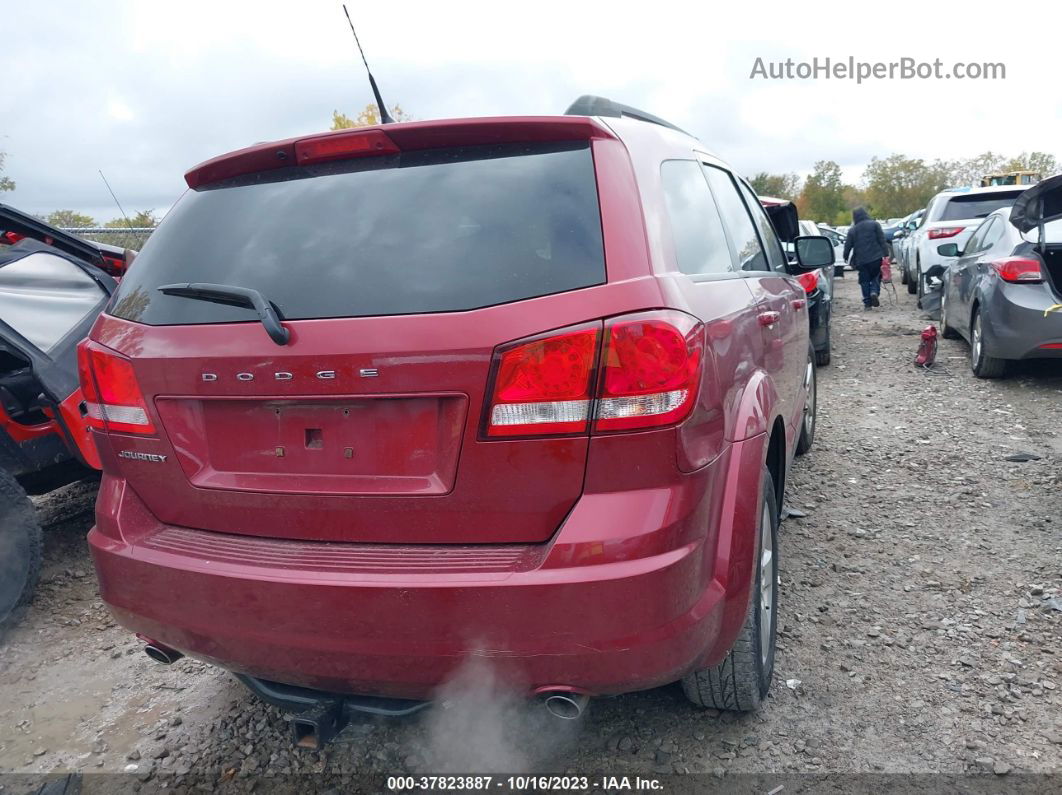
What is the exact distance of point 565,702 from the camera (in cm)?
187

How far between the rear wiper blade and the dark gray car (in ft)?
19.8

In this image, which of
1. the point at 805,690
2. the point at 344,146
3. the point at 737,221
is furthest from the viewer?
the point at 737,221

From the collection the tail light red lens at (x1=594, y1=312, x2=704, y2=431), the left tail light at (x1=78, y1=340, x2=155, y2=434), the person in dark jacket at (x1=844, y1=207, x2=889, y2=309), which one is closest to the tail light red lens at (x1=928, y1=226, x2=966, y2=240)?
the person in dark jacket at (x1=844, y1=207, x2=889, y2=309)

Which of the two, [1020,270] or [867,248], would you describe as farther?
[867,248]

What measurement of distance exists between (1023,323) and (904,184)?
68.5m

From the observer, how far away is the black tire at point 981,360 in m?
6.92

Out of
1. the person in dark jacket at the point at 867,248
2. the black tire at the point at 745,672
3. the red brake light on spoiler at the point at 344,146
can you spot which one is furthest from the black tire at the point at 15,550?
the person in dark jacket at the point at 867,248

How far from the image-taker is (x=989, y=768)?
228cm

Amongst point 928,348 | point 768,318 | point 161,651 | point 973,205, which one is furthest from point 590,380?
point 973,205

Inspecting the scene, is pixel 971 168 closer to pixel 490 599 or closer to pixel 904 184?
pixel 904 184

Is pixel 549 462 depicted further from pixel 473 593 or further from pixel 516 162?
pixel 516 162

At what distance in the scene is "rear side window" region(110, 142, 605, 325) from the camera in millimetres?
1839

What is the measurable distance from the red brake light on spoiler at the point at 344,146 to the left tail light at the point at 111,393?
2.44 feet

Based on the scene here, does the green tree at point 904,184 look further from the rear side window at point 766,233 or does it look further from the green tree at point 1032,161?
the rear side window at point 766,233
